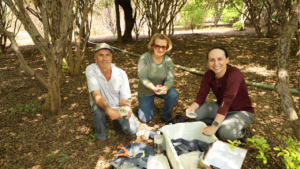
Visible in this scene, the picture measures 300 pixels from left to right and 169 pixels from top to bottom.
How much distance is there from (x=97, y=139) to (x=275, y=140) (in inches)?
105

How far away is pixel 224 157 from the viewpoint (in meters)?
1.86

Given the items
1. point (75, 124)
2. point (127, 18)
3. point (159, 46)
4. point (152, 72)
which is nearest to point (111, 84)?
point (152, 72)

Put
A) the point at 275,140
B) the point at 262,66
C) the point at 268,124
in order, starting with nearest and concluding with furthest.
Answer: the point at 275,140 → the point at 268,124 → the point at 262,66

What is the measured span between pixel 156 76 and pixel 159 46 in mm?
531

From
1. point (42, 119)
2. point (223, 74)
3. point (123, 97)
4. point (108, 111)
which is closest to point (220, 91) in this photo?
point (223, 74)

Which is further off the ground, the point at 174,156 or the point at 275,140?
the point at 174,156

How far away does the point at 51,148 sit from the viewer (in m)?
2.57

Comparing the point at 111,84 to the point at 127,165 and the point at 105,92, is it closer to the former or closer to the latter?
the point at 105,92

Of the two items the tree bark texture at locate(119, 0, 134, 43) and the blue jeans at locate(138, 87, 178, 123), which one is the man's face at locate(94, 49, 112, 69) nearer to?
the blue jeans at locate(138, 87, 178, 123)

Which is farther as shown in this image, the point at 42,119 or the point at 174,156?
the point at 42,119

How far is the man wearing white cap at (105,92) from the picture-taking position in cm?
249

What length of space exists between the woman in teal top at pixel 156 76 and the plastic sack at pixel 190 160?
1.09 m

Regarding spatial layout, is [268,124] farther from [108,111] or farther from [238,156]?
[108,111]

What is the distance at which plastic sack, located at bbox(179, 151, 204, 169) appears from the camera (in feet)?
6.52
